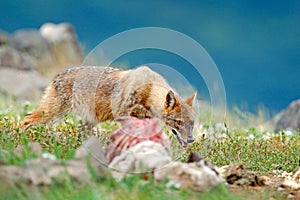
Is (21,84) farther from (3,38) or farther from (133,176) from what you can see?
(133,176)

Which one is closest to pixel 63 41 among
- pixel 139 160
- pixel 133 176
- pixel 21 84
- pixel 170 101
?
pixel 21 84

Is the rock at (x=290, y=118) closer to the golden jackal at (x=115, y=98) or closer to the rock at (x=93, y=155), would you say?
the golden jackal at (x=115, y=98)

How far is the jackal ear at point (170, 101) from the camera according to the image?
724cm

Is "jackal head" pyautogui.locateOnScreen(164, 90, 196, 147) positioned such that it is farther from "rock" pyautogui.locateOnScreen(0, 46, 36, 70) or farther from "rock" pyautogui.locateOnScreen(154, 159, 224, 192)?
"rock" pyautogui.locateOnScreen(0, 46, 36, 70)

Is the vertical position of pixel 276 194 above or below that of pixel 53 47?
below

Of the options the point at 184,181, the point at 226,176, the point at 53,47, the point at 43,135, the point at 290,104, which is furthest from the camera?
the point at 53,47

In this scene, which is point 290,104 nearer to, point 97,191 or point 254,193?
point 254,193

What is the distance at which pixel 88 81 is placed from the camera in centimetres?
885

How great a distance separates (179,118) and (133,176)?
233 centimetres

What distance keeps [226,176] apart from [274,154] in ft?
9.00

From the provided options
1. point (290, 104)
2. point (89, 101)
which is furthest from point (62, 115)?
point (290, 104)

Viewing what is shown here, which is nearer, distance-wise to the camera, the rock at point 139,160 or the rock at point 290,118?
the rock at point 139,160

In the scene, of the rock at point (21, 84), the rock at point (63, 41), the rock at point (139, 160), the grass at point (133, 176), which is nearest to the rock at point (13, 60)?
the rock at point (21, 84)

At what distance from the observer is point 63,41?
77.6 feet
